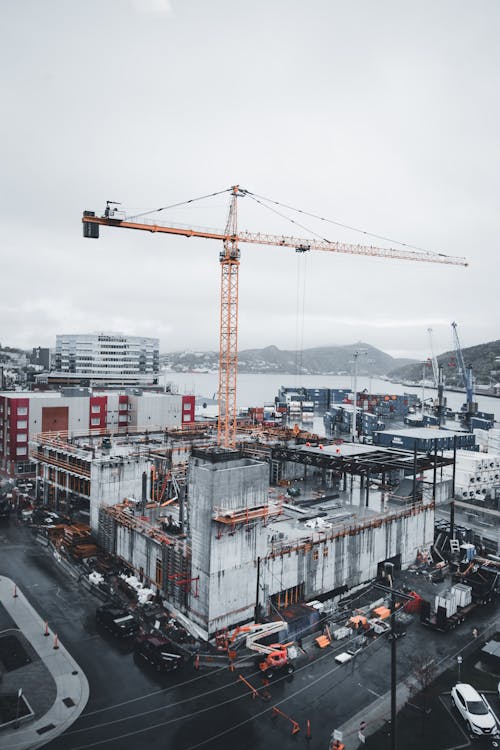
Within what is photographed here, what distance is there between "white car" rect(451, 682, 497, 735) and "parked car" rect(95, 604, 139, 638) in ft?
56.0

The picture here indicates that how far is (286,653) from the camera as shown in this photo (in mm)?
25688

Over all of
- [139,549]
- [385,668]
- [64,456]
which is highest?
[64,456]

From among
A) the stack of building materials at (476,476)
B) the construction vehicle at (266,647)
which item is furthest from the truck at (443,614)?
the stack of building materials at (476,476)

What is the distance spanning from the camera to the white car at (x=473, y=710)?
68.6 ft

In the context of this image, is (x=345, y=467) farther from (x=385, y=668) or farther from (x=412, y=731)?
(x=412, y=731)

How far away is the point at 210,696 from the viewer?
74.8 feet

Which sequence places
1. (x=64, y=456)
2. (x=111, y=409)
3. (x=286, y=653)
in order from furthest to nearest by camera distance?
1. (x=111, y=409)
2. (x=64, y=456)
3. (x=286, y=653)

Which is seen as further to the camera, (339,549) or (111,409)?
(111,409)

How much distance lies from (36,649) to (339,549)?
65.8 ft

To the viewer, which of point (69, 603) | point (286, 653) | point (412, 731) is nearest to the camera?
point (412, 731)

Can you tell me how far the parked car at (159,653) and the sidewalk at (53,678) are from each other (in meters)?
3.14

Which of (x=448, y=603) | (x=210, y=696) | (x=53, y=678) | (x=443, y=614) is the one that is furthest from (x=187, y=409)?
(x=210, y=696)

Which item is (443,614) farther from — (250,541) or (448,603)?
(250,541)

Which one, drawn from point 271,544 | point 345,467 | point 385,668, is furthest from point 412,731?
point 345,467
